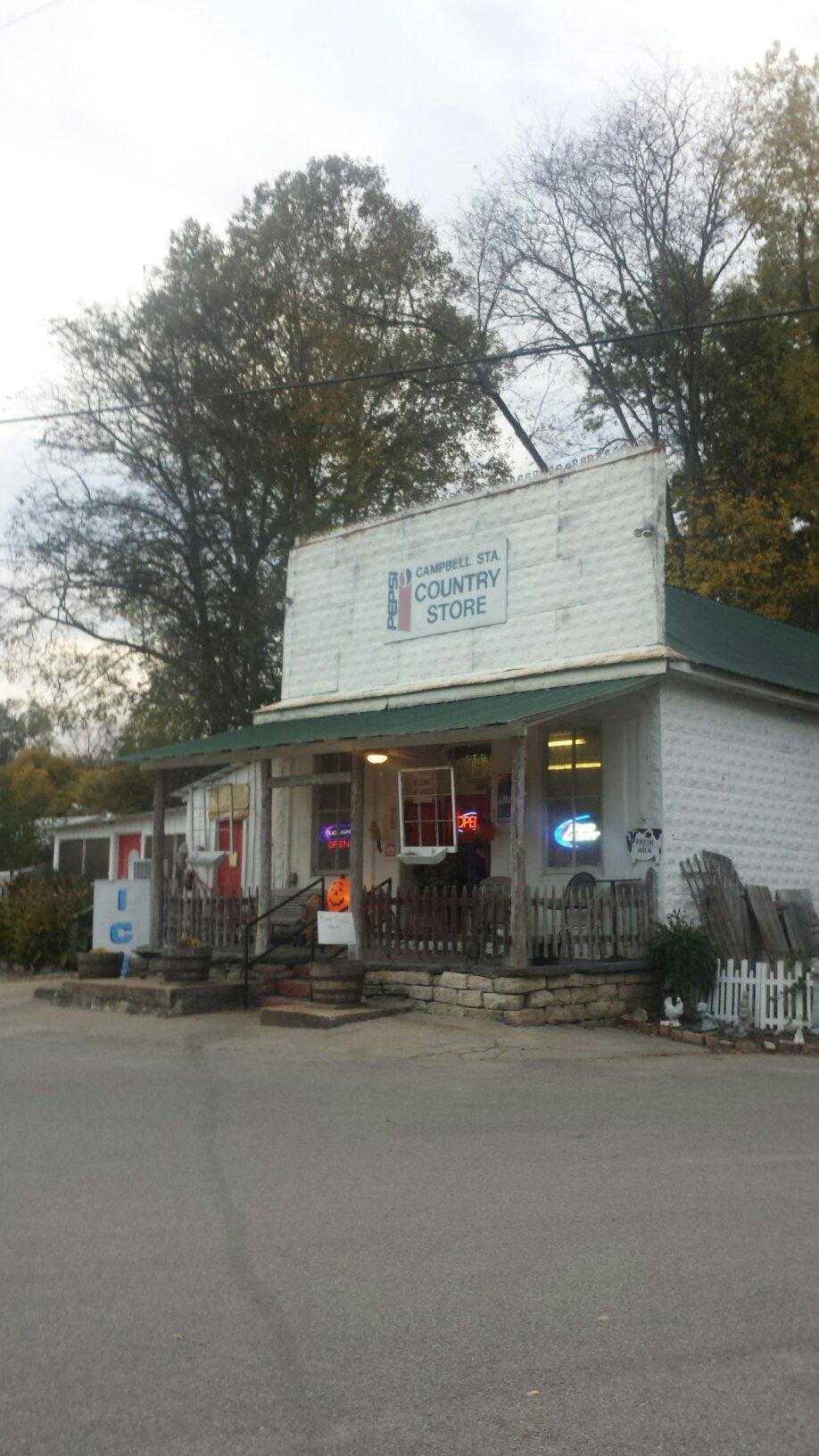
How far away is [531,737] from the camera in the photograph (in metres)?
16.2

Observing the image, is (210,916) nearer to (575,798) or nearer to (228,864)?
(228,864)

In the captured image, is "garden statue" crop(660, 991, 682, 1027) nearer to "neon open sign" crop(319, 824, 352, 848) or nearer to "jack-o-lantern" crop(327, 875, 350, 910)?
"jack-o-lantern" crop(327, 875, 350, 910)

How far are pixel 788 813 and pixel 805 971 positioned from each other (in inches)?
158

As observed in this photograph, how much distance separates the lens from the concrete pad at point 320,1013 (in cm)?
1341

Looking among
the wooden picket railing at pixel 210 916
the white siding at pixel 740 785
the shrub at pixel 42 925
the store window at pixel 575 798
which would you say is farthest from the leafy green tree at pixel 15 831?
Answer: the white siding at pixel 740 785

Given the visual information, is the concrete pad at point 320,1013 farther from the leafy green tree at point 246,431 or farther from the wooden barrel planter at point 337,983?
the leafy green tree at point 246,431

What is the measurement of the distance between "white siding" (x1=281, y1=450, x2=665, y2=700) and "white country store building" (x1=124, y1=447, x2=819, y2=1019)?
29mm

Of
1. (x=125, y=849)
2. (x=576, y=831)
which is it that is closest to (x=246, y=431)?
(x=125, y=849)

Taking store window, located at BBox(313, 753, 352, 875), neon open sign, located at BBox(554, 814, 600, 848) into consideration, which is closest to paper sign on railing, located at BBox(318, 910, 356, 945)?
neon open sign, located at BBox(554, 814, 600, 848)

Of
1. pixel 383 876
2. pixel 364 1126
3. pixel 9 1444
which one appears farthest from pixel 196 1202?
pixel 383 876

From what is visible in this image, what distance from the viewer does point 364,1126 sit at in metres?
8.62

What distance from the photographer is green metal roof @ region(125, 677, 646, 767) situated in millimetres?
13914

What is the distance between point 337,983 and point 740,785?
18.4 feet

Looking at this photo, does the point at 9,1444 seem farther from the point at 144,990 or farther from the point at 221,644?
the point at 221,644
